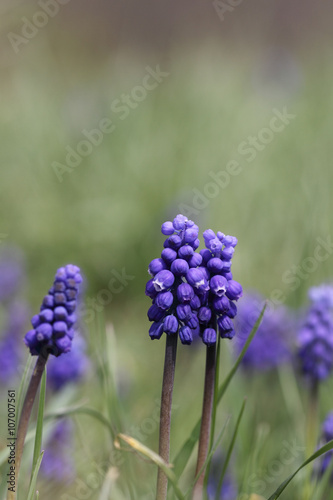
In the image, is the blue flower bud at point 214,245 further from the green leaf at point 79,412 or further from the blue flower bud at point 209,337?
the green leaf at point 79,412

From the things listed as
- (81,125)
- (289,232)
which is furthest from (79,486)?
(81,125)

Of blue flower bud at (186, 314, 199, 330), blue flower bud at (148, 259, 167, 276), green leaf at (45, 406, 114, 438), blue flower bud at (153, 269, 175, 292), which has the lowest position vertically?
green leaf at (45, 406, 114, 438)

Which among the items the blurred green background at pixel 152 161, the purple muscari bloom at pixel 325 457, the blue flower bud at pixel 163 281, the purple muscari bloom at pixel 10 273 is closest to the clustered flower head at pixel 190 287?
the blue flower bud at pixel 163 281

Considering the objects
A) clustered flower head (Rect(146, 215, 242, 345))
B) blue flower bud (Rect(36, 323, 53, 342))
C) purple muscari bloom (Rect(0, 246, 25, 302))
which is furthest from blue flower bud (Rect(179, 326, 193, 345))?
purple muscari bloom (Rect(0, 246, 25, 302))

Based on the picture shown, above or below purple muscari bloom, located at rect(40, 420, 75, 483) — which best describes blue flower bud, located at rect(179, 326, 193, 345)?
above

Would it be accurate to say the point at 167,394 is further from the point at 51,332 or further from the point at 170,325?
the point at 51,332

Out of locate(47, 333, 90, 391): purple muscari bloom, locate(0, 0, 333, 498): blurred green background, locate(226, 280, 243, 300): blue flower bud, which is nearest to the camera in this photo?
locate(226, 280, 243, 300): blue flower bud

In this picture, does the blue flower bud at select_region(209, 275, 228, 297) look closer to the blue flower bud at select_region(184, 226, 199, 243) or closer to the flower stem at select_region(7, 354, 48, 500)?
the blue flower bud at select_region(184, 226, 199, 243)
